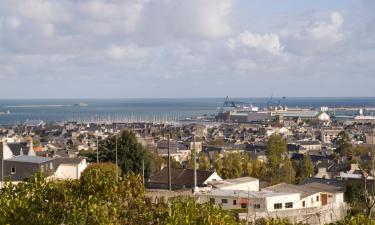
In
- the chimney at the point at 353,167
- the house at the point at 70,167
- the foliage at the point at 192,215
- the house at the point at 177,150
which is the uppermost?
the foliage at the point at 192,215

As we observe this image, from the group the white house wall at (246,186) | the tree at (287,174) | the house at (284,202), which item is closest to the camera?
the house at (284,202)

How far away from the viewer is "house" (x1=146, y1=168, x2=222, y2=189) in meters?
26.2

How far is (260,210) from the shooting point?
19.8 metres

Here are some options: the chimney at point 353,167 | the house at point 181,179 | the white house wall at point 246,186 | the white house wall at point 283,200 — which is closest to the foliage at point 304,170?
the chimney at point 353,167

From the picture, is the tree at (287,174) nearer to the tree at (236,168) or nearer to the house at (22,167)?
the tree at (236,168)

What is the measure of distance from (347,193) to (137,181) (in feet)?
58.7

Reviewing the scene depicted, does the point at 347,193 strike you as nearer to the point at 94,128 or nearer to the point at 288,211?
the point at 288,211

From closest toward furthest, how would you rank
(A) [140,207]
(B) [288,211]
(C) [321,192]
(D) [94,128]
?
(A) [140,207] → (B) [288,211] → (C) [321,192] → (D) [94,128]

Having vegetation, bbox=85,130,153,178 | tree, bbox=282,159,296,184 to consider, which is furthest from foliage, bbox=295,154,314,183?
vegetation, bbox=85,130,153,178

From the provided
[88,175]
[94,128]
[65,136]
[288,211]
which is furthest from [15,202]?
[94,128]

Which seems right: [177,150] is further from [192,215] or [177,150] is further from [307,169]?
[192,215]

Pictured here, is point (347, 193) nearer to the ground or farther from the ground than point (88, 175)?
nearer to the ground

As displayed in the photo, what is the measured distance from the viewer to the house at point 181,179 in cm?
2622

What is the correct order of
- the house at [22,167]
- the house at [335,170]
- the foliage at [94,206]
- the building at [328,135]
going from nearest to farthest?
1. the foliage at [94,206]
2. the house at [22,167]
3. the house at [335,170]
4. the building at [328,135]
